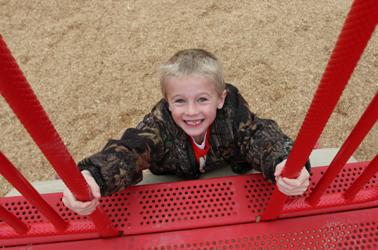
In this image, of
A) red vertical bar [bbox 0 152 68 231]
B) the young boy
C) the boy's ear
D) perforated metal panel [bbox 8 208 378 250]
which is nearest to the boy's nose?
the young boy

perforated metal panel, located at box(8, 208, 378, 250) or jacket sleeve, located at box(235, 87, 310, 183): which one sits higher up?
jacket sleeve, located at box(235, 87, 310, 183)

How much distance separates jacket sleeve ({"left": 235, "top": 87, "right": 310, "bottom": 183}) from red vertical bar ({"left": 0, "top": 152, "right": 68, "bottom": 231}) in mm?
567

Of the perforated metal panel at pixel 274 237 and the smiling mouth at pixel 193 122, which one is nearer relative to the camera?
the perforated metal panel at pixel 274 237

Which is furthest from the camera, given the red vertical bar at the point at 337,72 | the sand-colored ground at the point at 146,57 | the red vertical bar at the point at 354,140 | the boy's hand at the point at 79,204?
the sand-colored ground at the point at 146,57

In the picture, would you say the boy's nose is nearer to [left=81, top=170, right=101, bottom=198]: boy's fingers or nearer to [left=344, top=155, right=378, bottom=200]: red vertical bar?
[left=81, top=170, right=101, bottom=198]: boy's fingers

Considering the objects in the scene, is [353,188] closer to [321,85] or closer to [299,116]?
[321,85]

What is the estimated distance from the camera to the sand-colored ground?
204cm

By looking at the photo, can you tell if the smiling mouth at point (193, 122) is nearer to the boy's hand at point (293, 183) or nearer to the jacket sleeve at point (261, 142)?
the jacket sleeve at point (261, 142)

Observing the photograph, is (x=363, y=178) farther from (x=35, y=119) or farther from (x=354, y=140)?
(x=35, y=119)

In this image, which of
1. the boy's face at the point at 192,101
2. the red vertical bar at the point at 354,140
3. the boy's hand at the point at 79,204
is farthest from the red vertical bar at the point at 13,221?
the red vertical bar at the point at 354,140

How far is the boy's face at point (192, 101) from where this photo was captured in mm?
1073

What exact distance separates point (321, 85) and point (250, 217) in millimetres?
576

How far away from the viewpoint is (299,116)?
2016 mm

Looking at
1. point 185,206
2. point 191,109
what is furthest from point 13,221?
point 191,109
